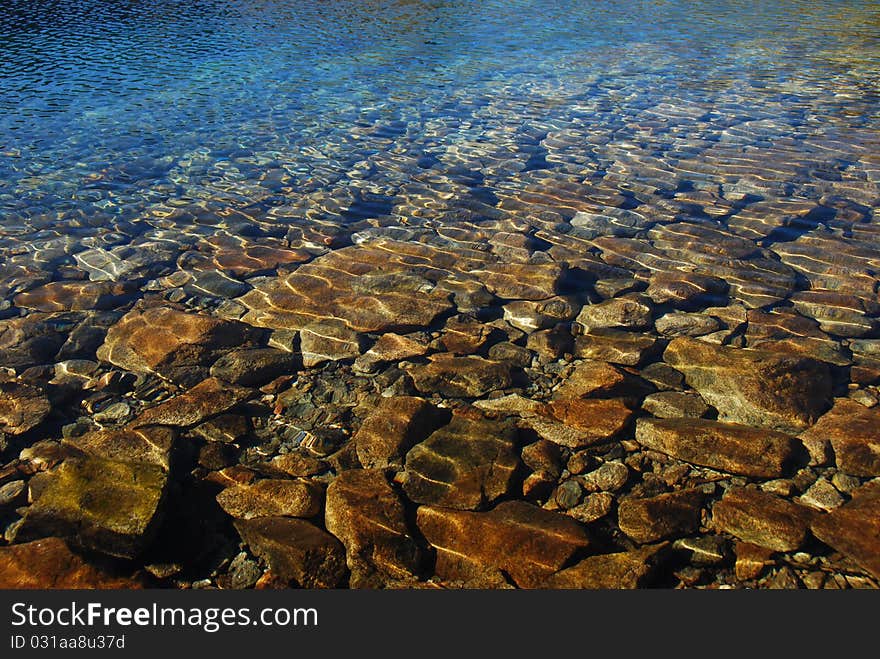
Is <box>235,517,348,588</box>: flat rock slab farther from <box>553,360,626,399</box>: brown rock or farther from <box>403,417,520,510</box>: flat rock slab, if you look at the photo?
<box>553,360,626,399</box>: brown rock

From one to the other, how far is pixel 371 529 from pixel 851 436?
3.84 metres

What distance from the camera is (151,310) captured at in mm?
7324

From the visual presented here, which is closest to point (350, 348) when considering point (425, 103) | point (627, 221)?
point (627, 221)

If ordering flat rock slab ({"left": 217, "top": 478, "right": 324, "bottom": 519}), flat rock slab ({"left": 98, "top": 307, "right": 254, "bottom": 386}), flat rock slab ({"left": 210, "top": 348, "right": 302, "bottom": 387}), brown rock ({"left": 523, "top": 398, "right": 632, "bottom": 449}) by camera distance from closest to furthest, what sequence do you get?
1. flat rock slab ({"left": 217, "top": 478, "right": 324, "bottom": 519})
2. brown rock ({"left": 523, "top": 398, "right": 632, "bottom": 449})
3. flat rock slab ({"left": 210, "top": 348, "right": 302, "bottom": 387})
4. flat rock slab ({"left": 98, "top": 307, "right": 254, "bottom": 386})

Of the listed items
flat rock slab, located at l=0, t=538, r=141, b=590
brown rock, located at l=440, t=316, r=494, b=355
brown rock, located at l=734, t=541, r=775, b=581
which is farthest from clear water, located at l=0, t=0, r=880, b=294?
brown rock, located at l=734, t=541, r=775, b=581

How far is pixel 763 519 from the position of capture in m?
4.45

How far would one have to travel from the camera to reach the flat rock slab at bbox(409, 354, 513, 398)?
19.7ft

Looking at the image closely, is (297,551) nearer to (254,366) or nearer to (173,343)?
(254,366)

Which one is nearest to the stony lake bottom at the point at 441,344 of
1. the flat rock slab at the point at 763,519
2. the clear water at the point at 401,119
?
the flat rock slab at the point at 763,519

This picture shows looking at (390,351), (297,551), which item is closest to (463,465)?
(297,551)

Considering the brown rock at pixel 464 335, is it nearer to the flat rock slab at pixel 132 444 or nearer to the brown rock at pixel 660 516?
the brown rock at pixel 660 516

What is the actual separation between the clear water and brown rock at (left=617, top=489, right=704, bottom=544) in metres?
5.95

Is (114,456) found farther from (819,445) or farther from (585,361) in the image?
(819,445)

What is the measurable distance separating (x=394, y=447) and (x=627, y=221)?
19.4 ft
